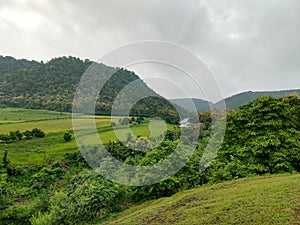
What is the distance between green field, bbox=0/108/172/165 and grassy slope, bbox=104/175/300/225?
32.2 feet

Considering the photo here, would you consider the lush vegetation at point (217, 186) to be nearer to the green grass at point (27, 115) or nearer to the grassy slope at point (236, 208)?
the grassy slope at point (236, 208)

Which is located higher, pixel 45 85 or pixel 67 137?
pixel 45 85

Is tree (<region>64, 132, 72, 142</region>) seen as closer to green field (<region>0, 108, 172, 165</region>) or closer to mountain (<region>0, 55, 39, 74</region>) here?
green field (<region>0, 108, 172, 165</region>)

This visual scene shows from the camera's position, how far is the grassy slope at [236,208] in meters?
8.24

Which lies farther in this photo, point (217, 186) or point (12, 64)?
point (12, 64)

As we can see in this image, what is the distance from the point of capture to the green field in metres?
31.2

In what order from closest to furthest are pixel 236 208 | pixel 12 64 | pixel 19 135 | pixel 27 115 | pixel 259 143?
pixel 236 208 < pixel 259 143 < pixel 19 135 < pixel 27 115 < pixel 12 64

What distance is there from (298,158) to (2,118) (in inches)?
2237

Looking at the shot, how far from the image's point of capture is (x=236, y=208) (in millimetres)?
9320

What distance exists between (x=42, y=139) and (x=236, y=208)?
4170 centimetres

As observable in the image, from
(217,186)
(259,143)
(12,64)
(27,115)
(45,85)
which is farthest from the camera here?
(12,64)

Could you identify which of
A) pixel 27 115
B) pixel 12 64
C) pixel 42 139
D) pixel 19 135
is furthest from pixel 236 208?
pixel 12 64

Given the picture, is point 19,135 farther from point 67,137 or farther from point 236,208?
point 236,208

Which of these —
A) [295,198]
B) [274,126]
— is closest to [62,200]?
[295,198]
